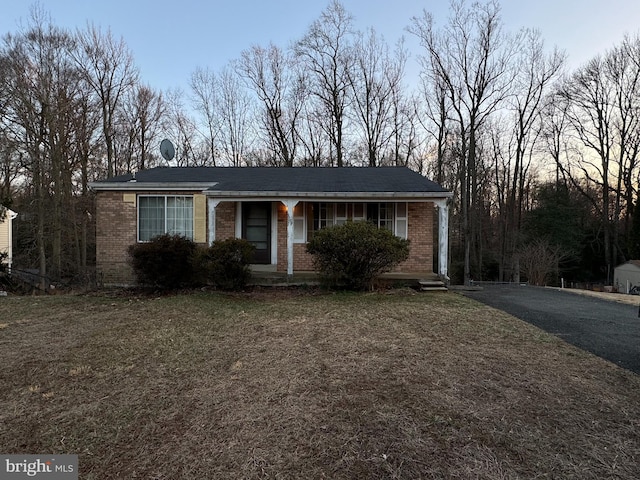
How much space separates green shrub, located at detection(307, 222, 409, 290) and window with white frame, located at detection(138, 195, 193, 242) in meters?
4.55

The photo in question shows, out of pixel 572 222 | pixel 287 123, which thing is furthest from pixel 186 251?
pixel 572 222

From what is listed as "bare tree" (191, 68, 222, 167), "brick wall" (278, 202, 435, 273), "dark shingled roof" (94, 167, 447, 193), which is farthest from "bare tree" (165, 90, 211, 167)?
"brick wall" (278, 202, 435, 273)

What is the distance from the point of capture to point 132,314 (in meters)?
6.44

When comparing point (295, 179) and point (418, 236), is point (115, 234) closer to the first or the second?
point (295, 179)

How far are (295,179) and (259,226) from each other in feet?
6.35

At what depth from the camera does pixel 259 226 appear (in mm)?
10859

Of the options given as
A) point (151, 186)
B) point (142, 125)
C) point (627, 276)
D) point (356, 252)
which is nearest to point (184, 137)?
point (142, 125)

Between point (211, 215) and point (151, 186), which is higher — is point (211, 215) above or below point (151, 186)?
below

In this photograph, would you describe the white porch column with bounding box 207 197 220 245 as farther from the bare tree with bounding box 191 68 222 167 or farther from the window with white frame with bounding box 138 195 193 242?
the bare tree with bounding box 191 68 222 167

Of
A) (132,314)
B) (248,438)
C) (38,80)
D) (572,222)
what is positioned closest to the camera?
(248,438)

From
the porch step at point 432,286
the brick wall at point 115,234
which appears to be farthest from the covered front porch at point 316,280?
the brick wall at point 115,234

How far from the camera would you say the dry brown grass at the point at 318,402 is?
7.05ft

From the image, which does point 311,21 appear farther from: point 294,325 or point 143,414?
point 143,414

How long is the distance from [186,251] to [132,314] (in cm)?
261
